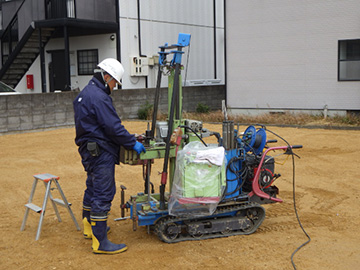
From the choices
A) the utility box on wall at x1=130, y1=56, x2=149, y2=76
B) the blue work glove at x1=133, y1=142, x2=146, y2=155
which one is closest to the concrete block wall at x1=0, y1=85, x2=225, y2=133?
the utility box on wall at x1=130, y1=56, x2=149, y2=76

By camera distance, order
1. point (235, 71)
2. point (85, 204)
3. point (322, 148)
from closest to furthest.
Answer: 1. point (85, 204)
2. point (322, 148)
3. point (235, 71)

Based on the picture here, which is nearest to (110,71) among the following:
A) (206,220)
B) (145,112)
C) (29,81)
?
(206,220)

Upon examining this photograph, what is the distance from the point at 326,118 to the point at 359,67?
2311 mm

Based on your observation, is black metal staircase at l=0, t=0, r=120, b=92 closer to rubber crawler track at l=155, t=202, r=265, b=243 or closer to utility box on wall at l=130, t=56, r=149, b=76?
utility box on wall at l=130, t=56, r=149, b=76

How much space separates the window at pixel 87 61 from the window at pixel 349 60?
34.6 feet

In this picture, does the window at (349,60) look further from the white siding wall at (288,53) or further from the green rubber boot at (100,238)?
the green rubber boot at (100,238)

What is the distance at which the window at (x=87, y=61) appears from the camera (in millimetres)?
22312

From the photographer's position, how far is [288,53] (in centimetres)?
1922

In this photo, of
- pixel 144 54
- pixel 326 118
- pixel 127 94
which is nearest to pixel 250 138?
pixel 326 118

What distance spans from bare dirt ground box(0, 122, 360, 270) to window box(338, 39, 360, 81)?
308 inches

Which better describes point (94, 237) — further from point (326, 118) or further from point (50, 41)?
point (50, 41)

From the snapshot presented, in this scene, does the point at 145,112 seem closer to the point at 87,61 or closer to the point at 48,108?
the point at 48,108

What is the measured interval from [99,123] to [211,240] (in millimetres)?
2030

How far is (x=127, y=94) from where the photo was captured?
64.3ft
